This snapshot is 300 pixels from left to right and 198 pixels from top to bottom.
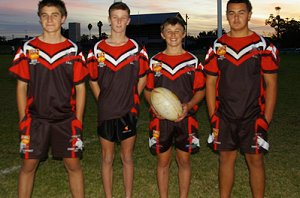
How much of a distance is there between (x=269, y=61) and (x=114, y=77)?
5.21ft

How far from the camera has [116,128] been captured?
4.02 m

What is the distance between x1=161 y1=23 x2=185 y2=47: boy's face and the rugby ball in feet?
1.72

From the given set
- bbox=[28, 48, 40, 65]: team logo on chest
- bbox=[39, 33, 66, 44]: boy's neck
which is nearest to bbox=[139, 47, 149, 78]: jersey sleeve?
bbox=[39, 33, 66, 44]: boy's neck

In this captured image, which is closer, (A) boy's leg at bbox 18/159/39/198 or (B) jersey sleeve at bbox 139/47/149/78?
(A) boy's leg at bbox 18/159/39/198

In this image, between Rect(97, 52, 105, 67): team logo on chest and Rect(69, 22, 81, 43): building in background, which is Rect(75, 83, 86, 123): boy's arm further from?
Rect(69, 22, 81, 43): building in background

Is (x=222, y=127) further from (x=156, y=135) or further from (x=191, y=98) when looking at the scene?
(x=156, y=135)

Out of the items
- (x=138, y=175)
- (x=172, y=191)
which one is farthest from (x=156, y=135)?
(x=138, y=175)

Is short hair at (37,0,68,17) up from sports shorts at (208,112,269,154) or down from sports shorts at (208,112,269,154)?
up

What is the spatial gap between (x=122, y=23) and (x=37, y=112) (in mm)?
1300

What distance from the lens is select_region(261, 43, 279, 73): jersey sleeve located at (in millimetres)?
3629

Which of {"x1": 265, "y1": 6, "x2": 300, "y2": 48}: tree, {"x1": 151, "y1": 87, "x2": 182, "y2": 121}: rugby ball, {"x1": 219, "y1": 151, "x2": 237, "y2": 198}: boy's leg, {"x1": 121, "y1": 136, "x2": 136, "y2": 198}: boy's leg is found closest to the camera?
{"x1": 151, "y1": 87, "x2": 182, "y2": 121}: rugby ball

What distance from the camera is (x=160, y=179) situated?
162 inches

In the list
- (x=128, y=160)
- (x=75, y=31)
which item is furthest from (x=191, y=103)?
(x=75, y=31)

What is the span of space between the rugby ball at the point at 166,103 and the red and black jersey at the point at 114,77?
0.95 feet
